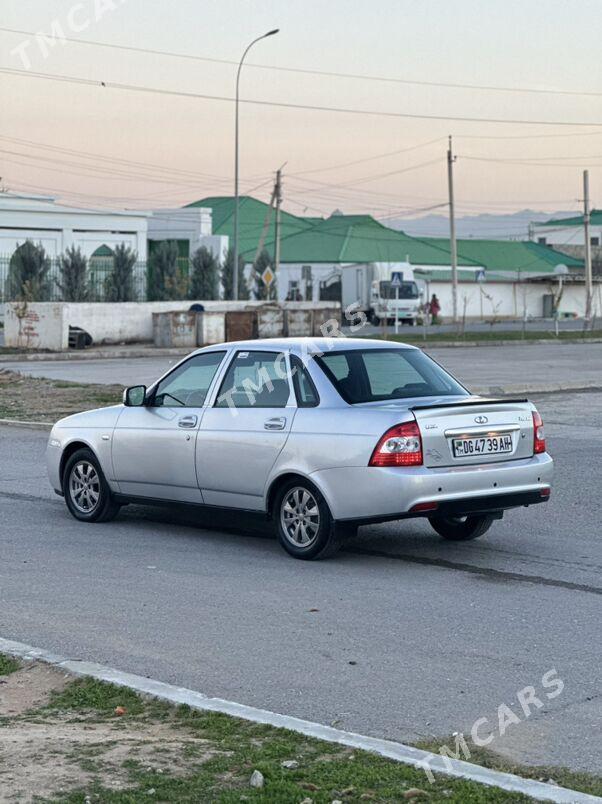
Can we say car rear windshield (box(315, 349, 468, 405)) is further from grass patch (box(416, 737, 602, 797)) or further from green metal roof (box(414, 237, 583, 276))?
green metal roof (box(414, 237, 583, 276))

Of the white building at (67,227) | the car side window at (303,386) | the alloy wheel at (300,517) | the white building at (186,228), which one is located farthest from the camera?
the white building at (186,228)

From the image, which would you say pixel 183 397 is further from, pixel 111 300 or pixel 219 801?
pixel 111 300

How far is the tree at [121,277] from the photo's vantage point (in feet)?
179

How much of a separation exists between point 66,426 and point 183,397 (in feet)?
4.48

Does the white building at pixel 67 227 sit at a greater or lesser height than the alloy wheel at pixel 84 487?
greater

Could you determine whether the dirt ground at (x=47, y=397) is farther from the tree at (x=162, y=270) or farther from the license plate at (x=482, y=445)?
the tree at (x=162, y=270)

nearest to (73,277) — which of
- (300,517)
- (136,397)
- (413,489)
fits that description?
(136,397)

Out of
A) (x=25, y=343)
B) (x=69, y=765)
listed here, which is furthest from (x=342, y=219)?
(x=69, y=765)

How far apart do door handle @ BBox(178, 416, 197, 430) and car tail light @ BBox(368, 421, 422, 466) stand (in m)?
1.83

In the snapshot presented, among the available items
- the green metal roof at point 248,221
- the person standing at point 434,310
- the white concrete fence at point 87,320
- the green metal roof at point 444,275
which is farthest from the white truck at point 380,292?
the green metal roof at point 248,221

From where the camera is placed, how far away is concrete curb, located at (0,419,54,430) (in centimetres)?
1854

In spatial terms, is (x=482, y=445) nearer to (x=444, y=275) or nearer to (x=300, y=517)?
(x=300, y=517)

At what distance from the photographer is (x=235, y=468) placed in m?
9.67

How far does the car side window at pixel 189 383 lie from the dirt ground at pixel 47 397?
8.69 m
